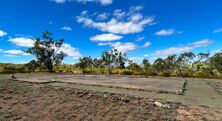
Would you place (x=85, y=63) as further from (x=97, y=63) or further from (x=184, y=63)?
(x=184, y=63)

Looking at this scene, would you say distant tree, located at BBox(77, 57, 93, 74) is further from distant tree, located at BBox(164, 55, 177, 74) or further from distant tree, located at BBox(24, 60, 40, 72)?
distant tree, located at BBox(164, 55, 177, 74)

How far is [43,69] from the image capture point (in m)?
32.7

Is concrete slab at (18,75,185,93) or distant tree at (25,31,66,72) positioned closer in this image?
concrete slab at (18,75,185,93)

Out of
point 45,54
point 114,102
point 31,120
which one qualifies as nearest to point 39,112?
point 31,120

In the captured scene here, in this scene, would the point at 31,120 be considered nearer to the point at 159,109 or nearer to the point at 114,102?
the point at 114,102

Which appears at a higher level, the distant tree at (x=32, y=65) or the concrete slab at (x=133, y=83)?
the distant tree at (x=32, y=65)

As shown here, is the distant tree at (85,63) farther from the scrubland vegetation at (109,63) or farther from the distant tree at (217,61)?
the distant tree at (217,61)

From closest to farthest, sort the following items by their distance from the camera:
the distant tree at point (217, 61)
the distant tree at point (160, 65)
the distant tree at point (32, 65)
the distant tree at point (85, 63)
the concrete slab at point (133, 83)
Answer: the concrete slab at point (133, 83) < the distant tree at point (217, 61) < the distant tree at point (32, 65) < the distant tree at point (160, 65) < the distant tree at point (85, 63)

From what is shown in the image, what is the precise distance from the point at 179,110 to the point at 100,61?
2960 centimetres

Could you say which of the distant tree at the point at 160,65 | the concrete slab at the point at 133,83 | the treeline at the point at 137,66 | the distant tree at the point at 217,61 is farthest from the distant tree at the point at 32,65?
the distant tree at the point at 217,61

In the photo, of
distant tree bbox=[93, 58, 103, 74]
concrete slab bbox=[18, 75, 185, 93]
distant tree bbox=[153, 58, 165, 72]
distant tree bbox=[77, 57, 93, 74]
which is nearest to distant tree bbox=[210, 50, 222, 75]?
distant tree bbox=[153, 58, 165, 72]

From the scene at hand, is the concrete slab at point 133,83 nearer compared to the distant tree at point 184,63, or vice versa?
the concrete slab at point 133,83

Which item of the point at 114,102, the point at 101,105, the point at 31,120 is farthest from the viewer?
the point at 114,102

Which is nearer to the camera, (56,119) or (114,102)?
(56,119)
